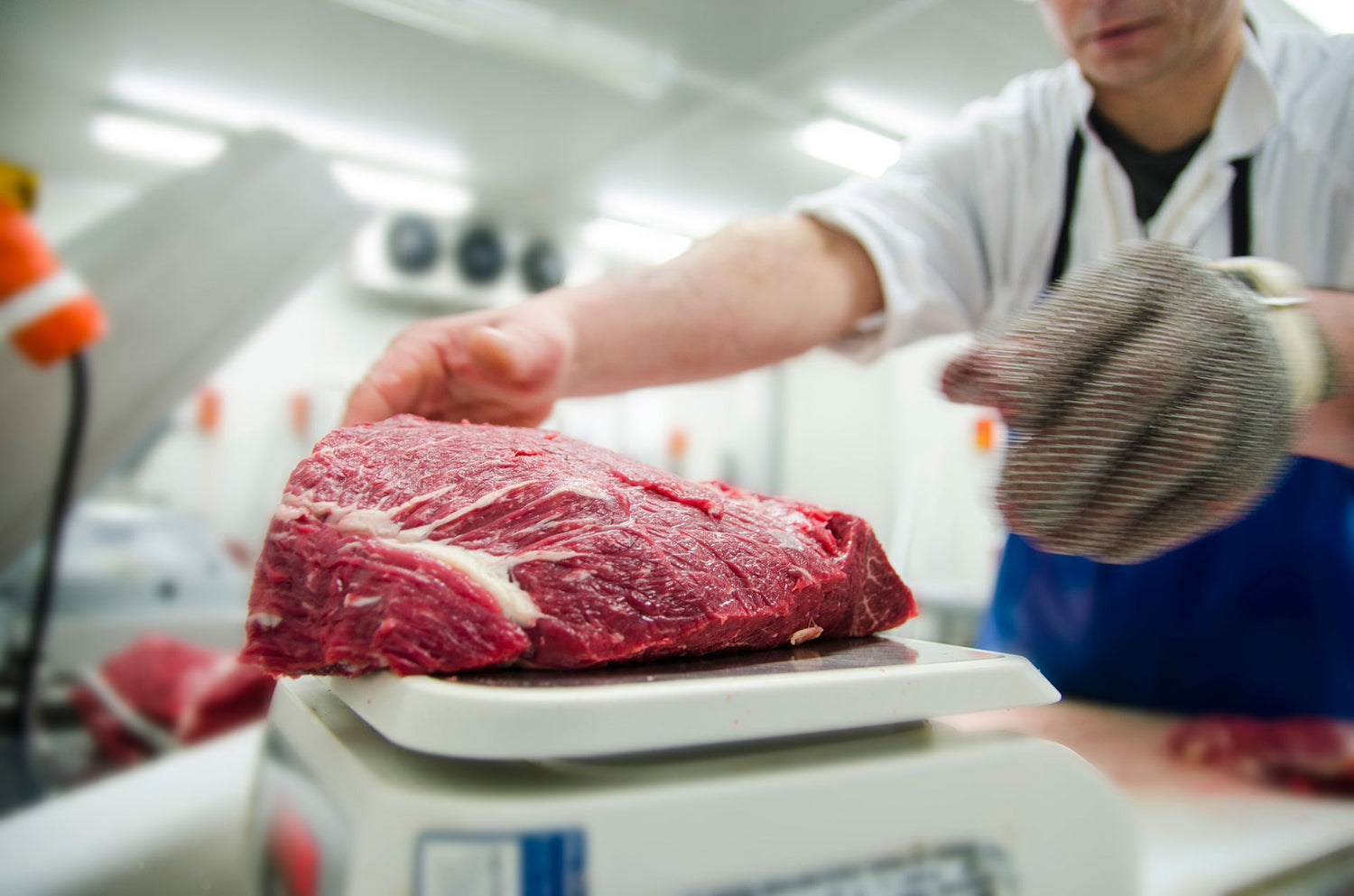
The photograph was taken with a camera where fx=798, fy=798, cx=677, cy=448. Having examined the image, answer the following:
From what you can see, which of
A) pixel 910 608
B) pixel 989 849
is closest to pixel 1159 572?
pixel 910 608

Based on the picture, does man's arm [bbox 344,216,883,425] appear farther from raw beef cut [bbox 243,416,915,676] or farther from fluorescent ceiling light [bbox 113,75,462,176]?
fluorescent ceiling light [bbox 113,75,462,176]

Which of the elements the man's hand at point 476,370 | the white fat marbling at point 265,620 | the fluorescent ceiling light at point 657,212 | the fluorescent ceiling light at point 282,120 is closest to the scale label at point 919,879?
the white fat marbling at point 265,620

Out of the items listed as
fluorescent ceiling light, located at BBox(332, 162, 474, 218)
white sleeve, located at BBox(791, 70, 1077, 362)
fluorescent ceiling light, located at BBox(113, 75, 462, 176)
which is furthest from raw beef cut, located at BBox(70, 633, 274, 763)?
fluorescent ceiling light, located at BBox(332, 162, 474, 218)

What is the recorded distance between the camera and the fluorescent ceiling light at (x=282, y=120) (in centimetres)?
426

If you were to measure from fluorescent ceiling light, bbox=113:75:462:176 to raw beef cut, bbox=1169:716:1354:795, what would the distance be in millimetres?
4430

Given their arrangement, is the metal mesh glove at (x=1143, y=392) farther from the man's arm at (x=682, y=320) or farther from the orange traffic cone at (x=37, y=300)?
the orange traffic cone at (x=37, y=300)

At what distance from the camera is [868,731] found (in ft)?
2.05

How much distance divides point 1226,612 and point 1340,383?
791 millimetres

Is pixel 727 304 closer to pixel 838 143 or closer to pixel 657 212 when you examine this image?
pixel 838 143

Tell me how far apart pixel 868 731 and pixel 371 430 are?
57 cm

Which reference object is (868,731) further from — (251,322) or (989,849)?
(251,322)

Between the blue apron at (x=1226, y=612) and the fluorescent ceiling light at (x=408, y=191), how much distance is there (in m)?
4.87

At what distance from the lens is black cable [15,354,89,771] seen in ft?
5.26

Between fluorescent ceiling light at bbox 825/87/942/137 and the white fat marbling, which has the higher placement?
fluorescent ceiling light at bbox 825/87/942/137
